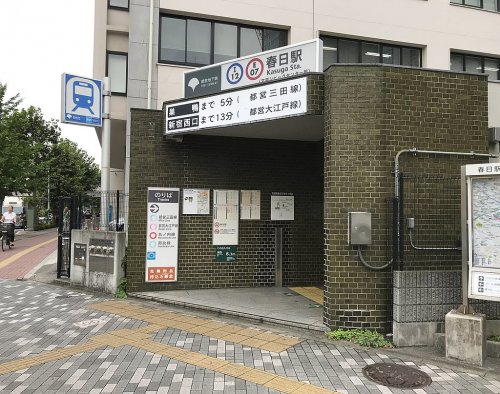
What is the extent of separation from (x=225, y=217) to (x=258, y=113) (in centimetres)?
290

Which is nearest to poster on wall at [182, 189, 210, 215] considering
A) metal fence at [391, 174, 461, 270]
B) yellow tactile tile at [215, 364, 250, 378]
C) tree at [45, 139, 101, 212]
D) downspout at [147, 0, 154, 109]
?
downspout at [147, 0, 154, 109]

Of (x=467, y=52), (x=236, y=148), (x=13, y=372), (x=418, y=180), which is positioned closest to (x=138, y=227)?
(x=236, y=148)

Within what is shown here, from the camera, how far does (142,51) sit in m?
12.0

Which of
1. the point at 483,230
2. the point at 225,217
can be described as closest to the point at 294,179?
the point at 225,217

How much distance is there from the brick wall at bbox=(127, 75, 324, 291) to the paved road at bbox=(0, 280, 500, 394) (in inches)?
70.6

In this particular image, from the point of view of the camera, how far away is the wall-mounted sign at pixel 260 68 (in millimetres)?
8359

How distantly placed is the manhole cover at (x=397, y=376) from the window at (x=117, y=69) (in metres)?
12.4

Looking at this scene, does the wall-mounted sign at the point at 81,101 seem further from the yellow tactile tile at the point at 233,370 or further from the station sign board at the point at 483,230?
the station sign board at the point at 483,230

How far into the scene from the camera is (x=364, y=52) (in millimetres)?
14203

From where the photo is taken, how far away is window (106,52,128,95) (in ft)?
48.1

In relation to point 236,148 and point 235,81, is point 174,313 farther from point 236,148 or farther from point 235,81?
point 235,81

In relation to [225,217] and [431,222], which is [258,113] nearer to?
[225,217]

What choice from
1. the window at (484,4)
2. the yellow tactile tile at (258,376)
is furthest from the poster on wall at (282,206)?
the window at (484,4)

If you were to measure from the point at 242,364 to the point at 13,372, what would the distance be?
105 inches
